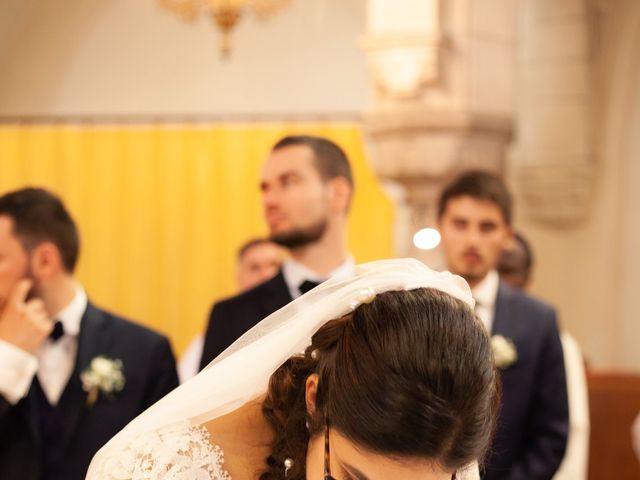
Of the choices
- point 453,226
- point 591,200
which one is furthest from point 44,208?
point 591,200

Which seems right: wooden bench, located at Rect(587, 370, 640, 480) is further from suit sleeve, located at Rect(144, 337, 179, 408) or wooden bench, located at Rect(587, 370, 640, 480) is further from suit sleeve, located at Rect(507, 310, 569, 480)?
suit sleeve, located at Rect(144, 337, 179, 408)

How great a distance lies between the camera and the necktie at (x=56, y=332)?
13.0 ft

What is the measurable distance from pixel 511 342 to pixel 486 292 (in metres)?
0.21

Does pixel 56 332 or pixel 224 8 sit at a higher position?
pixel 224 8

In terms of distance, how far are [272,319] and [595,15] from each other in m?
6.45

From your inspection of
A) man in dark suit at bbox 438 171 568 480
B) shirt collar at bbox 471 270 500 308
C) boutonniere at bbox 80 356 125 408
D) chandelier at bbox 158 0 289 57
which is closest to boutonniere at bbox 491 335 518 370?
man in dark suit at bbox 438 171 568 480

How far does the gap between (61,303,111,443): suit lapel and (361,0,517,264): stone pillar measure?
306 cm

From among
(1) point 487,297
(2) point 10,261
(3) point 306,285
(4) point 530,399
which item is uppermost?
(2) point 10,261

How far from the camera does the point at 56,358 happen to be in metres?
4.02

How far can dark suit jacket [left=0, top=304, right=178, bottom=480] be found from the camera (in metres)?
3.76

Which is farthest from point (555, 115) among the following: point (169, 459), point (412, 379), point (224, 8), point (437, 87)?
point (412, 379)

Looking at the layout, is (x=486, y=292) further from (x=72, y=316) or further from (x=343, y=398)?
A: (x=343, y=398)

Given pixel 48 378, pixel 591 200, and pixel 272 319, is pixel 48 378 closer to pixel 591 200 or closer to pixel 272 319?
pixel 272 319

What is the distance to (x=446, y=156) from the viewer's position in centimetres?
692
